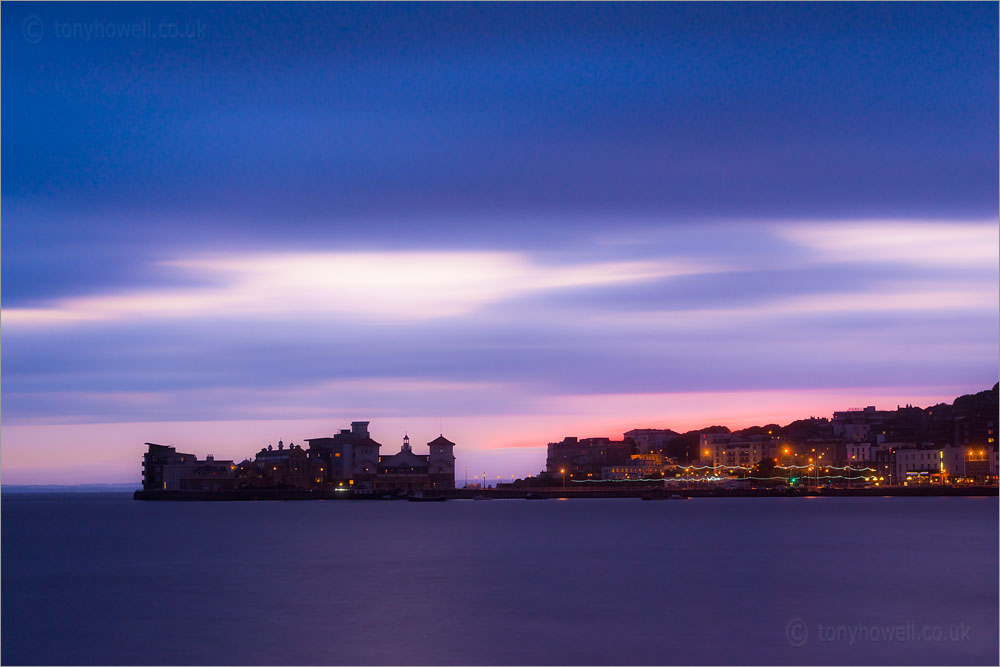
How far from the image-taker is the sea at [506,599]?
3381 centimetres

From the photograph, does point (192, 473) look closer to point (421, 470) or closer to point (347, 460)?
point (347, 460)

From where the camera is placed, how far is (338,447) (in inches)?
7180

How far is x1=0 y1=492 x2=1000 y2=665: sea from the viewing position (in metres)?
33.8

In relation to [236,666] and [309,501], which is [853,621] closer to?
[236,666]

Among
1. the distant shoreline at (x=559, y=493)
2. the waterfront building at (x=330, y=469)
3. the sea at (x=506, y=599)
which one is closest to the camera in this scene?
the sea at (x=506, y=599)

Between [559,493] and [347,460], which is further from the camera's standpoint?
[559,493]

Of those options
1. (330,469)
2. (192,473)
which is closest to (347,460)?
(330,469)

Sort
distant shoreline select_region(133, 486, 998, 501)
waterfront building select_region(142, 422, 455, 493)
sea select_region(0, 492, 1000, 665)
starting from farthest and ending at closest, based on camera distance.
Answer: waterfront building select_region(142, 422, 455, 493) → distant shoreline select_region(133, 486, 998, 501) → sea select_region(0, 492, 1000, 665)

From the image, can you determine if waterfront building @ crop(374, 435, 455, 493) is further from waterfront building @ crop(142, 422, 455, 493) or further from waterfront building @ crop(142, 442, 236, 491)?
waterfront building @ crop(142, 442, 236, 491)

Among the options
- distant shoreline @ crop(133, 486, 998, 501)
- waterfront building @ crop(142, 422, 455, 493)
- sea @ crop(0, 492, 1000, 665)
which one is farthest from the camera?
waterfront building @ crop(142, 422, 455, 493)

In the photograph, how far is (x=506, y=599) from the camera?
45469 mm

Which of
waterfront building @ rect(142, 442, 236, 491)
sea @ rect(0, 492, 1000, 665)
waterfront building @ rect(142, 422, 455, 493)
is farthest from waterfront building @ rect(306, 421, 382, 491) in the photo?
sea @ rect(0, 492, 1000, 665)

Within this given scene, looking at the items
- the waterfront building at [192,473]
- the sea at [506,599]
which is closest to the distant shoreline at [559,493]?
the waterfront building at [192,473]

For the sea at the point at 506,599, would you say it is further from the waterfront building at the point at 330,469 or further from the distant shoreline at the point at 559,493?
the waterfront building at the point at 330,469
